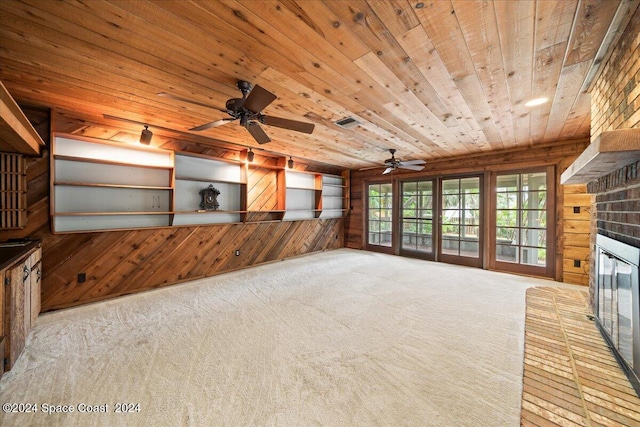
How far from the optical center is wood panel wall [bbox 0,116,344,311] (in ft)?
9.99

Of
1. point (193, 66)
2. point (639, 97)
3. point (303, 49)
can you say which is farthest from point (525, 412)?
point (193, 66)

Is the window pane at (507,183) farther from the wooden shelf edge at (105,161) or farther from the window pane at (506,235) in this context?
the wooden shelf edge at (105,161)

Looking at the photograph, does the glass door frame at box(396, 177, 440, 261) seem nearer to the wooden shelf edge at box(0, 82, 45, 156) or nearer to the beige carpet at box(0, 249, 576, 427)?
the beige carpet at box(0, 249, 576, 427)

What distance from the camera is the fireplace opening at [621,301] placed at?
1694 mm

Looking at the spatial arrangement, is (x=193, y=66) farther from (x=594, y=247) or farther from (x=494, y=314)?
(x=594, y=247)

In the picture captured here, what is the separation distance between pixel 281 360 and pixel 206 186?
3.53m

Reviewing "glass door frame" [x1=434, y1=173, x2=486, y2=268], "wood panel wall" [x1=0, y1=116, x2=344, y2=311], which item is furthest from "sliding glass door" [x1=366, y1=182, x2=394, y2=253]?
"wood panel wall" [x1=0, y1=116, x2=344, y2=311]

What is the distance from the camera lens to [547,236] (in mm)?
4453

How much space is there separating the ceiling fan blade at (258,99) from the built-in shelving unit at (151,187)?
8.40 feet

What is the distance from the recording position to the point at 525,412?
60.9 inches

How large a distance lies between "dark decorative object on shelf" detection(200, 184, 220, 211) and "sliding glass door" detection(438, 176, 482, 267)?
16.2ft

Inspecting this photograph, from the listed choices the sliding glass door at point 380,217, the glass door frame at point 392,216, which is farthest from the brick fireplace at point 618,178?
the sliding glass door at point 380,217

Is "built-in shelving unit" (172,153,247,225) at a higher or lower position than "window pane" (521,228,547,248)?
higher

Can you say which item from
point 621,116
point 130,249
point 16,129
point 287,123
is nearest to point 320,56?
point 287,123
